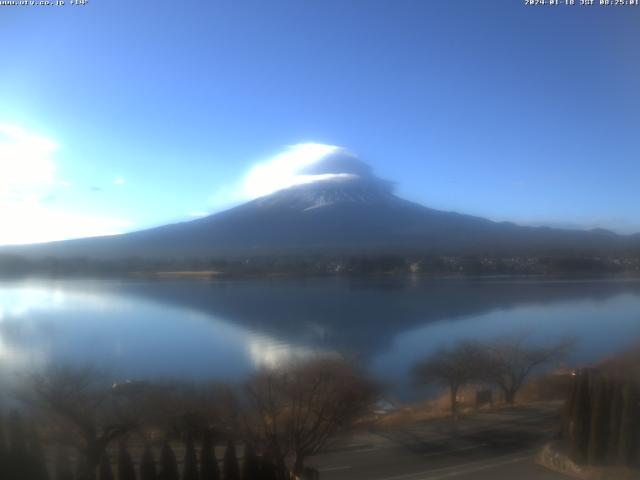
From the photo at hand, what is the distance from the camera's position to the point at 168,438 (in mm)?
6062

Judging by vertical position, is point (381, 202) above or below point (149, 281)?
above

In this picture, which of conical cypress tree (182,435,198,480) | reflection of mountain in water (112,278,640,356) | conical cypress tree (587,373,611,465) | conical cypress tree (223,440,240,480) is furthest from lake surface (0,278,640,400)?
conical cypress tree (587,373,611,465)

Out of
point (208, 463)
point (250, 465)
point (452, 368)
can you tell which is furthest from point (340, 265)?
point (208, 463)

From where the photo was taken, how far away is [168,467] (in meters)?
5.70

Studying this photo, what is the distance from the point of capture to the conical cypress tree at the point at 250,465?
6043mm

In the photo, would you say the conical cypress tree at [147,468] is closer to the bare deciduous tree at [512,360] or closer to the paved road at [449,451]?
the paved road at [449,451]

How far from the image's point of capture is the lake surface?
6.99m

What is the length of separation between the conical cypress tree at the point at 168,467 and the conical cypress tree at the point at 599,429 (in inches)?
185

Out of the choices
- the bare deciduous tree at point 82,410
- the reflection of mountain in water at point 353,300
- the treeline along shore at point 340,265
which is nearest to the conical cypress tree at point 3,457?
the bare deciduous tree at point 82,410

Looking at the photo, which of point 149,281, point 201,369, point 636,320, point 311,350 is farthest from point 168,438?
point 636,320

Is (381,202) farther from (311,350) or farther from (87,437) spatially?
(87,437)

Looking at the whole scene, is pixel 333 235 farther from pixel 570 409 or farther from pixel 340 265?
pixel 570 409

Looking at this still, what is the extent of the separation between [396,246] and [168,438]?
816 centimetres

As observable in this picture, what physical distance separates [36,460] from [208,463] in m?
1.61
